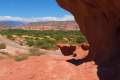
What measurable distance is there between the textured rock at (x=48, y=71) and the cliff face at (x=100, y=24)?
74 cm

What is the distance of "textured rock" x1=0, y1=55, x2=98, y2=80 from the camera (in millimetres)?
13846

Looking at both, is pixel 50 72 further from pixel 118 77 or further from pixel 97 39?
pixel 118 77

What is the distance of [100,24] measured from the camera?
48.0 ft

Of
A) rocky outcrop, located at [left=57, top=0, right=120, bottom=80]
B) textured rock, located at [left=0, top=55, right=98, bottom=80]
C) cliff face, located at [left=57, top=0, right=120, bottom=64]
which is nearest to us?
rocky outcrop, located at [left=57, top=0, right=120, bottom=80]

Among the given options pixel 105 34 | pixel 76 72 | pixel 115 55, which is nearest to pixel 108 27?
pixel 105 34

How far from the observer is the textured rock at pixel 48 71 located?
13.8 meters

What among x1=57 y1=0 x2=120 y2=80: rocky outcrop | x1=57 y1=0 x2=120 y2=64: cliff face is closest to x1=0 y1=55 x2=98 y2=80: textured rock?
x1=57 y1=0 x2=120 y2=80: rocky outcrop

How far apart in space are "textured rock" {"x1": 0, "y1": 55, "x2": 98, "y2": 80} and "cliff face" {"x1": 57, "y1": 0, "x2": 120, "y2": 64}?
0.74m

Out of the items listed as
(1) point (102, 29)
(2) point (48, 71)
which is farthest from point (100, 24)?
(2) point (48, 71)

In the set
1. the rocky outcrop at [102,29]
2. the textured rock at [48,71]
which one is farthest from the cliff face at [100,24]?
the textured rock at [48,71]

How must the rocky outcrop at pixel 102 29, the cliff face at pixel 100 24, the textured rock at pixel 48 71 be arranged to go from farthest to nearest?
1. the textured rock at pixel 48 71
2. the cliff face at pixel 100 24
3. the rocky outcrop at pixel 102 29

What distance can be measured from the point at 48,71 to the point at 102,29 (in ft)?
9.35

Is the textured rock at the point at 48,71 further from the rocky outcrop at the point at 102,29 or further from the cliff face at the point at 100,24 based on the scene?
the cliff face at the point at 100,24

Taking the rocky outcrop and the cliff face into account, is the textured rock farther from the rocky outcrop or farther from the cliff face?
the cliff face
